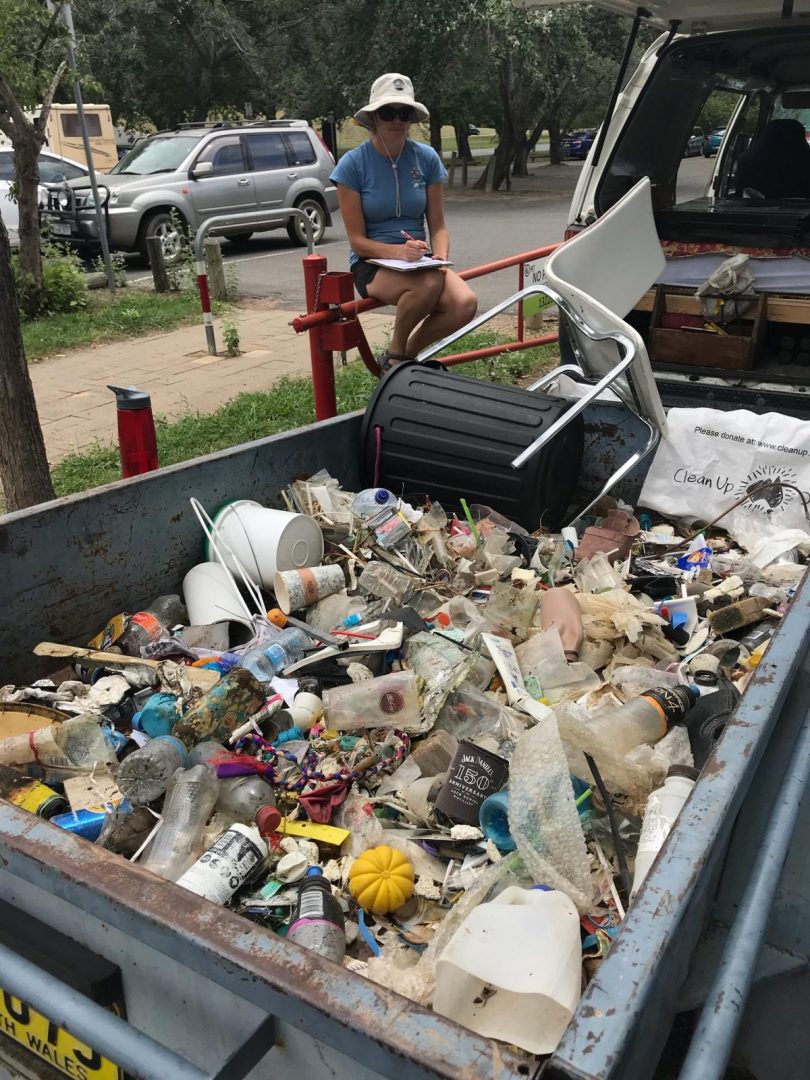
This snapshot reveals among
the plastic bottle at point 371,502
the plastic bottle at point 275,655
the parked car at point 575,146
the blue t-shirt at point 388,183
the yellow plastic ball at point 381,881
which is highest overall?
the parked car at point 575,146

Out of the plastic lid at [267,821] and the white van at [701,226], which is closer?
the plastic lid at [267,821]

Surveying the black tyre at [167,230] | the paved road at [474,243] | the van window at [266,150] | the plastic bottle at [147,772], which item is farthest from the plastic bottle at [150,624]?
the van window at [266,150]

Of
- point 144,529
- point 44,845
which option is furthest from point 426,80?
point 44,845

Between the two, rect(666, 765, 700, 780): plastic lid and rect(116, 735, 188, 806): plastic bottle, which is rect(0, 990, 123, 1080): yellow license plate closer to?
rect(116, 735, 188, 806): plastic bottle

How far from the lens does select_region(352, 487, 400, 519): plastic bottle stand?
3.19 metres

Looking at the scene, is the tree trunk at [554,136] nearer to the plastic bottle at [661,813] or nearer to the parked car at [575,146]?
the parked car at [575,146]

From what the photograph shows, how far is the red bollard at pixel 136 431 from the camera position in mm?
3076

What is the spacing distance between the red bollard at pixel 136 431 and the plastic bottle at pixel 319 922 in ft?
5.80

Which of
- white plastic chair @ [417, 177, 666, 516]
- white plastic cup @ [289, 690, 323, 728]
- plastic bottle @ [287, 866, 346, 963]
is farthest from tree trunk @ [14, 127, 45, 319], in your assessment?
plastic bottle @ [287, 866, 346, 963]

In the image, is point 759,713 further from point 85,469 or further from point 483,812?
point 85,469

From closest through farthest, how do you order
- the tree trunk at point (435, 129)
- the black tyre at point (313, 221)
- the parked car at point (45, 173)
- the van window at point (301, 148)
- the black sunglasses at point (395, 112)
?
the black sunglasses at point (395, 112) < the parked car at point (45, 173) < the van window at point (301, 148) < the black tyre at point (313, 221) < the tree trunk at point (435, 129)

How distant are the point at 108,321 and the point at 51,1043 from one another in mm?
8954

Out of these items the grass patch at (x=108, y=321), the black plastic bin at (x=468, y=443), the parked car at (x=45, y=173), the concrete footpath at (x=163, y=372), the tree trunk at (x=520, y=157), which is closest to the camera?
the black plastic bin at (x=468, y=443)

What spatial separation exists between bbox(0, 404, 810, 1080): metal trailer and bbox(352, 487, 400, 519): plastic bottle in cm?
153
